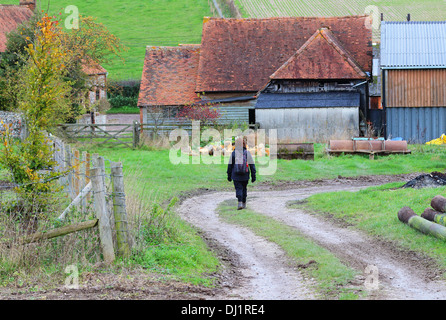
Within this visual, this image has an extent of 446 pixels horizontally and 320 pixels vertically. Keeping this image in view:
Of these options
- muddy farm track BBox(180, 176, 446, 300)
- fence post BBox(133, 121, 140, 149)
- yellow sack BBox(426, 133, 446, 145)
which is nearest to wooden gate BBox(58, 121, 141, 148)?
fence post BBox(133, 121, 140, 149)

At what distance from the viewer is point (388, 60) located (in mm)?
31641

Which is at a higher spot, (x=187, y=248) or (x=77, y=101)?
(x=77, y=101)

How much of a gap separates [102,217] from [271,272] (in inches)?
111

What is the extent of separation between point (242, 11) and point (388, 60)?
36.8 meters

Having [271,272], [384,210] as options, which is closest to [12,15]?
[384,210]

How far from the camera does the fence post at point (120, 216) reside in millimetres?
9766

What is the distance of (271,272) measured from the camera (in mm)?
10008

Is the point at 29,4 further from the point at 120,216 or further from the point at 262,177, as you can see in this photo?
the point at 120,216

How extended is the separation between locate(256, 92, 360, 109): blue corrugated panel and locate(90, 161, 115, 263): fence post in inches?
964

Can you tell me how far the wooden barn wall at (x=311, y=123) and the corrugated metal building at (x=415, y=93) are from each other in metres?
2.00

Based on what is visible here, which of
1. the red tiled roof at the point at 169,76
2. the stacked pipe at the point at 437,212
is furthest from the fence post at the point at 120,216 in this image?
the red tiled roof at the point at 169,76

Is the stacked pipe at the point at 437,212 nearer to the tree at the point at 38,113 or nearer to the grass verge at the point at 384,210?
the grass verge at the point at 384,210
